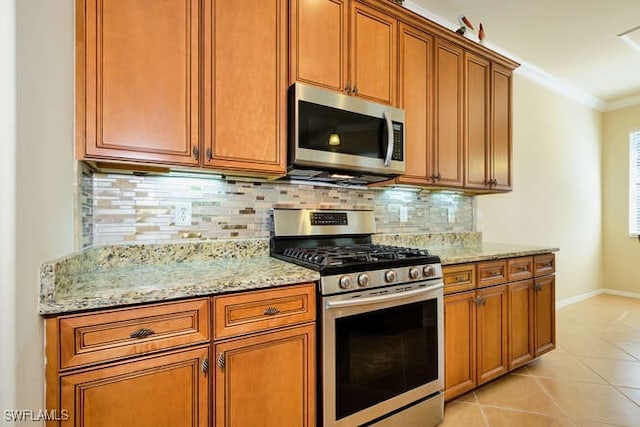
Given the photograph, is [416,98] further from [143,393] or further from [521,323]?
[143,393]

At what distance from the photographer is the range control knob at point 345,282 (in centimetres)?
148

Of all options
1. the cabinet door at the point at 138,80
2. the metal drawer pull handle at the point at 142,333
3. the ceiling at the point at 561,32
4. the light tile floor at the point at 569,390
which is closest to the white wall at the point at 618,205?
the ceiling at the point at 561,32

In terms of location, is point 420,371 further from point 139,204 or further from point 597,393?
point 139,204

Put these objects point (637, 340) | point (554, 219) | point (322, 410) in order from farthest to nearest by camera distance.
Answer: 1. point (554, 219)
2. point (637, 340)
3. point (322, 410)

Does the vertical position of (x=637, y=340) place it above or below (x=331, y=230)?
below

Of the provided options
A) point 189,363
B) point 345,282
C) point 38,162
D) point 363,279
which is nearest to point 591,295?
point 363,279

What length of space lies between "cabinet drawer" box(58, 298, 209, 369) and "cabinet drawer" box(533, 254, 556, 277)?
245cm

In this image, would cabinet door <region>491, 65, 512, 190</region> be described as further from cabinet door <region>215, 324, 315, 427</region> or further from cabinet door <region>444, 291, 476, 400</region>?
cabinet door <region>215, 324, 315, 427</region>

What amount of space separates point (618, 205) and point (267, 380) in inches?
225

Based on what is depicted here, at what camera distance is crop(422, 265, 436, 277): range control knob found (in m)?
1.79

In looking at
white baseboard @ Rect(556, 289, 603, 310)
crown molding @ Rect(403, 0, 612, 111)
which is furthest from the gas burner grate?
white baseboard @ Rect(556, 289, 603, 310)

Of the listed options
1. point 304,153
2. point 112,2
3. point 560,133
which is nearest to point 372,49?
point 304,153

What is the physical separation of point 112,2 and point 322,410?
6.35ft

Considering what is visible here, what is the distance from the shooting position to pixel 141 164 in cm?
142
